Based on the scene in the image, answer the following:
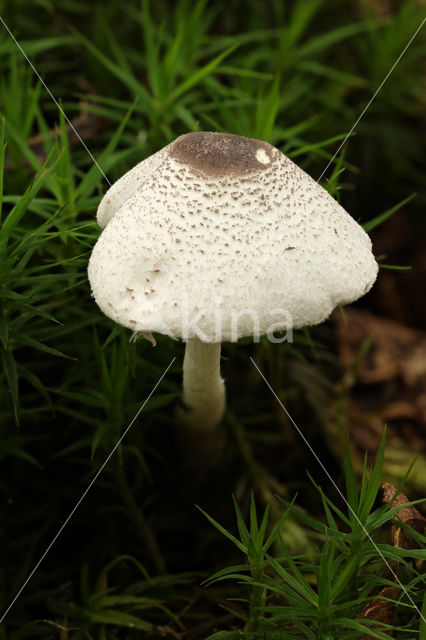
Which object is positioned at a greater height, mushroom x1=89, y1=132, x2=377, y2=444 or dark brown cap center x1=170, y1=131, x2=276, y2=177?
dark brown cap center x1=170, y1=131, x2=276, y2=177

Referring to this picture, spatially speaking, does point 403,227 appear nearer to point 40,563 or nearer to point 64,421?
point 64,421

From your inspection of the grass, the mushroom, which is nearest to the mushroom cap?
→ the mushroom

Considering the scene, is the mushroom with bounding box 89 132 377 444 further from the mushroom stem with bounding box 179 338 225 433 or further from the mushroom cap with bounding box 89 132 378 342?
the mushroom stem with bounding box 179 338 225 433

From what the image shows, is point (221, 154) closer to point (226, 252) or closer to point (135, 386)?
point (226, 252)

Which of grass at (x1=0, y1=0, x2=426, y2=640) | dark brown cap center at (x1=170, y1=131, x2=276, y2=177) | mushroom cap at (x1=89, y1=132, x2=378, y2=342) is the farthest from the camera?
grass at (x1=0, y1=0, x2=426, y2=640)

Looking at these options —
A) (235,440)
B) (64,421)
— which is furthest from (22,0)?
(235,440)

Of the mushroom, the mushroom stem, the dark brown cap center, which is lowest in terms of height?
the mushroom stem

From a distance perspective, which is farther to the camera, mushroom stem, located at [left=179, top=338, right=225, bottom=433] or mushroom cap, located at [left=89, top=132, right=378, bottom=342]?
mushroom stem, located at [left=179, top=338, right=225, bottom=433]

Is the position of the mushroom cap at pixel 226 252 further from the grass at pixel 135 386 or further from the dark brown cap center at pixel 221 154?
the grass at pixel 135 386
